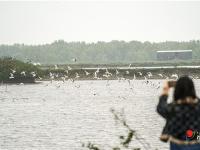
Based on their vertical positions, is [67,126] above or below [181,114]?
below

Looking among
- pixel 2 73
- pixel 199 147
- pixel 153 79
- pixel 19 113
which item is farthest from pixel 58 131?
pixel 153 79

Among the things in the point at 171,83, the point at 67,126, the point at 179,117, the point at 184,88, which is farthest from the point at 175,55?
the point at 184,88

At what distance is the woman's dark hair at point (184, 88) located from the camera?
29.0 ft

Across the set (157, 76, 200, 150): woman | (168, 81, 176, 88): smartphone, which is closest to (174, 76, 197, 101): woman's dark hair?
(157, 76, 200, 150): woman

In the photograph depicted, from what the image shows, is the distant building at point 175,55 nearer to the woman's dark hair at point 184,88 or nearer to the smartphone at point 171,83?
the smartphone at point 171,83

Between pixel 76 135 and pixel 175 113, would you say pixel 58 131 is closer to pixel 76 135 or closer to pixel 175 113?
pixel 76 135

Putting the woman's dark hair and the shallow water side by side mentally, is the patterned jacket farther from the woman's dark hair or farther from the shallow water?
the shallow water

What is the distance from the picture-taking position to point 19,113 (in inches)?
2233

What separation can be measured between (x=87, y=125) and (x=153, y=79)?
3396 inches

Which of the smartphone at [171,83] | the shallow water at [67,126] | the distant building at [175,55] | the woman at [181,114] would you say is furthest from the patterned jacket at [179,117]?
the distant building at [175,55]

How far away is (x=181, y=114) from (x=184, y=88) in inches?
14.6

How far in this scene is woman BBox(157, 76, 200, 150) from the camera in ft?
29.1

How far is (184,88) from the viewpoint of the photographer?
8836 millimetres

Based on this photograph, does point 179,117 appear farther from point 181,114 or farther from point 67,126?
point 67,126
